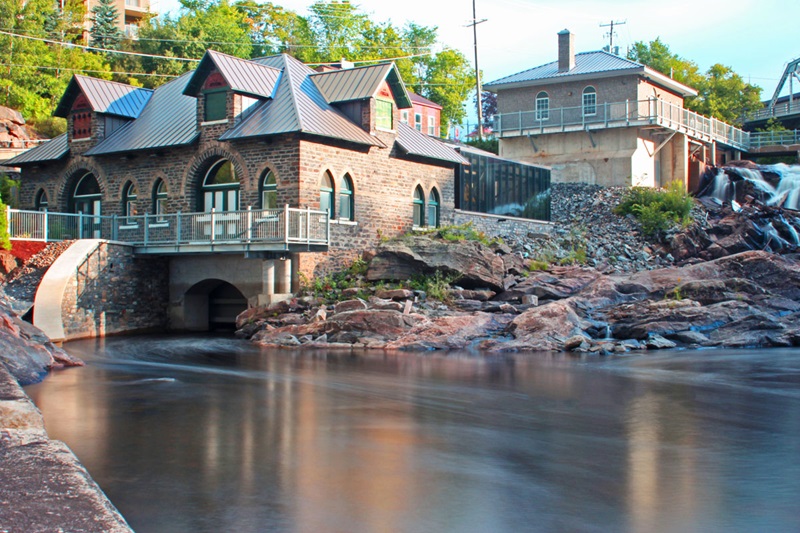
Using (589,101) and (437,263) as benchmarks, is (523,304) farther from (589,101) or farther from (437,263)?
(589,101)

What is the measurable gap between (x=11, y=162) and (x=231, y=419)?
2712 cm

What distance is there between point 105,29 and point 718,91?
45.7 m

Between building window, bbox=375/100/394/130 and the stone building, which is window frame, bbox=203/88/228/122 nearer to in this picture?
the stone building

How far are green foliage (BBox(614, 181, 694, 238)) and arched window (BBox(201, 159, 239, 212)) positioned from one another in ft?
66.5

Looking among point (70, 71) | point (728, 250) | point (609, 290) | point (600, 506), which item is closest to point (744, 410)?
point (600, 506)

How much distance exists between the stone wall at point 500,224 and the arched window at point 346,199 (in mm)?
6084

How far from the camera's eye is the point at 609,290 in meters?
29.8

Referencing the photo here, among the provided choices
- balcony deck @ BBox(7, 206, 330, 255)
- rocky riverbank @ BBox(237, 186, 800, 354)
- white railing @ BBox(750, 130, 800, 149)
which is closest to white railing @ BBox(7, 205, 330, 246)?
Answer: balcony deck @ BBox(7, 206, 330, 255)

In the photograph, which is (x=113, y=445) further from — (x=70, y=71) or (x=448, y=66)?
(x=448, y=66)

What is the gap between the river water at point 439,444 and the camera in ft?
30.4

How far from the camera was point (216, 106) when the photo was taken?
103 feet

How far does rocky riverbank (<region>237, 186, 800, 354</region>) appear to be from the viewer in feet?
84.3

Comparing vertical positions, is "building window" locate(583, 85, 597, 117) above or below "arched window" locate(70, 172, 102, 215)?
above

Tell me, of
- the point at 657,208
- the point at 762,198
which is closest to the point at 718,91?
the point at 762,198
